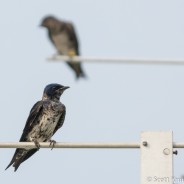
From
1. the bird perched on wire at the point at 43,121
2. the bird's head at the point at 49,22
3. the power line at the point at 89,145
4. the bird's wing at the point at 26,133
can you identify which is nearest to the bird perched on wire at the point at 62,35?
the bird's head at the point at 49,22

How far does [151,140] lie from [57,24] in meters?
3.82

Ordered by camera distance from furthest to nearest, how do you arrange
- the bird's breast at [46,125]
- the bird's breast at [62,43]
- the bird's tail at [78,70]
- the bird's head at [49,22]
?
the bird's breast at [46,125] < the bird's head at [49,22] < the bird's breast at [62,43] < the bird's tail at [78,70]

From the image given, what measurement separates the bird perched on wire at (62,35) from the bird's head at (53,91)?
3.30 m

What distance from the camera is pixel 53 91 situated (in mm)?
14844

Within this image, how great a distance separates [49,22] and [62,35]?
0.40 metres

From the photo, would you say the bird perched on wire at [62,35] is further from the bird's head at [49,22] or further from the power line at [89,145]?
the power line at [89,145]

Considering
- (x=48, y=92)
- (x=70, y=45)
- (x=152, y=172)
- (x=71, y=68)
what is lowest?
(x=152, y=172)

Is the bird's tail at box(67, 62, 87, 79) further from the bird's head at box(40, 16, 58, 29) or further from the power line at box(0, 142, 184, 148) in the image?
the bird's head at box(40, 16, 58, 29)

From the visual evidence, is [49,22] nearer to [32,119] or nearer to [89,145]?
[32,119]

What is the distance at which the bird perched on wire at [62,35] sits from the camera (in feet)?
35.0

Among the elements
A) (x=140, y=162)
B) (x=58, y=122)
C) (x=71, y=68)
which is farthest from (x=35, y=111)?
(x=140, y=162)

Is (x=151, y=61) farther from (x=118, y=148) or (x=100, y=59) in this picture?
(x=118, y=148)

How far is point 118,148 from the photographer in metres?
8.60

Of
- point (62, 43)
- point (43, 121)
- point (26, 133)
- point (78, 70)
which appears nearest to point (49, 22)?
point (62, 43)
